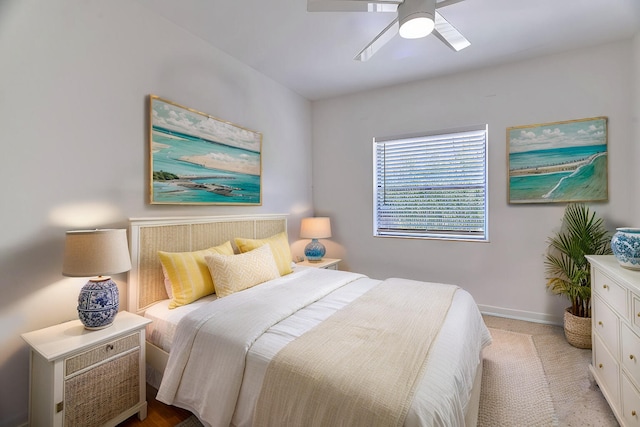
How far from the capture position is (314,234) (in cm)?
364

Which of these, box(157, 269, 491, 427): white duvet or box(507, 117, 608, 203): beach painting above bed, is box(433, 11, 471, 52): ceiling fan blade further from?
box(157, 269, 491, 427): white duvet

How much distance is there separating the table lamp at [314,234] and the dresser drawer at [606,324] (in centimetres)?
252

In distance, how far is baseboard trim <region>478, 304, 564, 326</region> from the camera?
2.94 meters

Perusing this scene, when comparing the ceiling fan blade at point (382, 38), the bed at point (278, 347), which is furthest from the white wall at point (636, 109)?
the ceiling fan blade at point (382, 38)

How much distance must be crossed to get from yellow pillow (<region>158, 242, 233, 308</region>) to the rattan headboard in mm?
136

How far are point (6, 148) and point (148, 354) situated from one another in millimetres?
1462

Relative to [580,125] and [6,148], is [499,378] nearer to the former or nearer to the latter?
[580,125]

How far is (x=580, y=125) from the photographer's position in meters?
2.75

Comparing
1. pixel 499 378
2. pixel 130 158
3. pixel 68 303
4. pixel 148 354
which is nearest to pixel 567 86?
pixel 499 378

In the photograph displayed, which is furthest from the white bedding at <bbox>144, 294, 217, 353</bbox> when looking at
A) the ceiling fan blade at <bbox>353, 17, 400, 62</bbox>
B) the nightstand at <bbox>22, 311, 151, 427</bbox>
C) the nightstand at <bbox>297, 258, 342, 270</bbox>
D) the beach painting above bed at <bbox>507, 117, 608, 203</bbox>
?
the beach painting above bed at <bbox>507, 117, 608, 203</bbox>

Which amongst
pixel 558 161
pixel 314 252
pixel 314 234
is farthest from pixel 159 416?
pixel 558 161

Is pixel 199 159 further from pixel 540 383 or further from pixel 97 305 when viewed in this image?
pixel 540 383

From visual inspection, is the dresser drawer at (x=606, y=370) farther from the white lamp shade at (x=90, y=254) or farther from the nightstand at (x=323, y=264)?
the white lamp shade at (x=90, y=254)

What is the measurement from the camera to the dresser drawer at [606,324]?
5.53 ft
